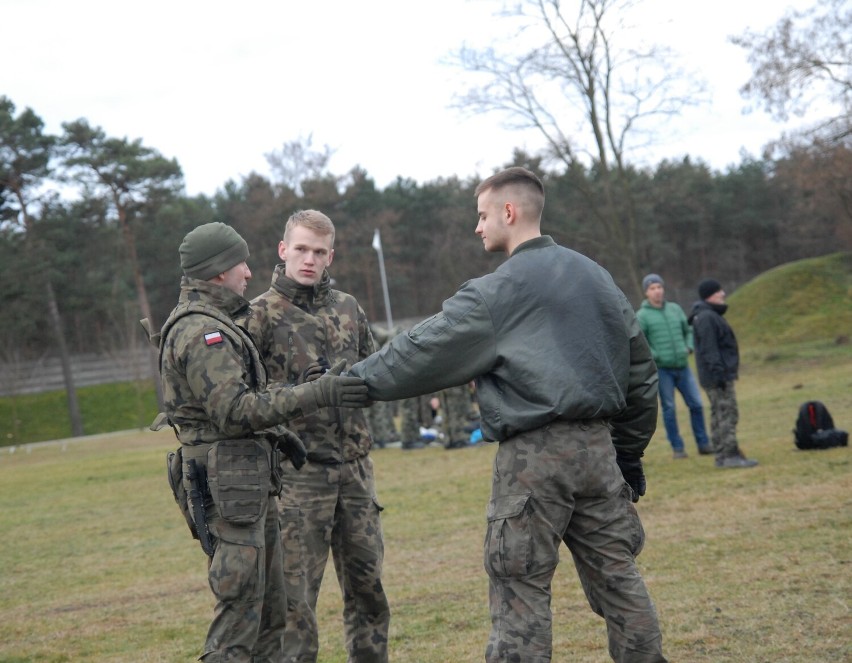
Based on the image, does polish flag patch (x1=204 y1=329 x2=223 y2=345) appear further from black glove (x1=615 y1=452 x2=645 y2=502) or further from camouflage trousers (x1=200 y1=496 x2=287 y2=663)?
black glove (x1=615 y1=452 x2=645 y2=502)

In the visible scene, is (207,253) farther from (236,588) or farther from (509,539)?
(509,539)

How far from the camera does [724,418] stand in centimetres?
1165

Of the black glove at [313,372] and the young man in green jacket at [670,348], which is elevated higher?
the black glove at [313,372]

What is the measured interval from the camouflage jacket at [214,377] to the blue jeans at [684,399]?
9.11m

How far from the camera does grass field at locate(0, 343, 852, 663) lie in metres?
5.85

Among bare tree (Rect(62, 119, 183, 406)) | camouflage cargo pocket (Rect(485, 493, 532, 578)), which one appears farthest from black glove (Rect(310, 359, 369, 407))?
bare tree (Rect(62, 119, 183, 406))

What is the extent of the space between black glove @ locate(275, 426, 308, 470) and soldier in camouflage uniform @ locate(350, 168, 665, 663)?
75 cm

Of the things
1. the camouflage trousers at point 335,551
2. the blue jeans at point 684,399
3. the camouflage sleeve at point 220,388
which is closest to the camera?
the camouflage sleeve at point 220,388

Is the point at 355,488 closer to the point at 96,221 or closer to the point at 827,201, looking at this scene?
the point at 96,221

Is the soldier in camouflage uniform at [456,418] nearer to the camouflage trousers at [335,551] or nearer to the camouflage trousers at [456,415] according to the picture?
the camouflage trousers at [456,415]

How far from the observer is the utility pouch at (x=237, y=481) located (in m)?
4.31

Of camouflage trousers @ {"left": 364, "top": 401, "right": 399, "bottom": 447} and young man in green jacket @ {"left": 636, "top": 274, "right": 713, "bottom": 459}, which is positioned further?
camouflage trousers @ {"left": 364, "top": 401, "right": 399, "bottom": 447}

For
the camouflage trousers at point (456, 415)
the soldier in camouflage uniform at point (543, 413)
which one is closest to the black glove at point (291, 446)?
the soldier in camouflage uniform at point (543, 413)

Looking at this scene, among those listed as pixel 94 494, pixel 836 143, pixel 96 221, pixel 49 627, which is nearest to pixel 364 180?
pixel 96 221
